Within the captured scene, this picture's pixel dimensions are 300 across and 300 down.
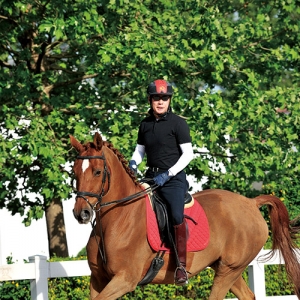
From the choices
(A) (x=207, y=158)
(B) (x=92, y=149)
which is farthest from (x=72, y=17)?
(B) (x=92, y=149)

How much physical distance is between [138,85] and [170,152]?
5888 mm

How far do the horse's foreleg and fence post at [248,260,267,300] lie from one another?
366 cm

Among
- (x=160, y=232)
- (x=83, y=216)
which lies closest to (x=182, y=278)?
(x=160, y=232)

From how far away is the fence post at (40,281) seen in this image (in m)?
9.41

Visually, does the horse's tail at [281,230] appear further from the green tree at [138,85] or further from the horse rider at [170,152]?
the green tree at [138,85]

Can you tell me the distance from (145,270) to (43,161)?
542 cm

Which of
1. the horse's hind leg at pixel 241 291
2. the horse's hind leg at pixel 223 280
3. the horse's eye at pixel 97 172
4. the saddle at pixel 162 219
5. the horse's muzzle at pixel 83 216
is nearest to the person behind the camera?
the horse's muzzle at pixel 83 216

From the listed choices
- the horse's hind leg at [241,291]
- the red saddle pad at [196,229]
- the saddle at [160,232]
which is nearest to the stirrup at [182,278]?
the saddle at [160,232]

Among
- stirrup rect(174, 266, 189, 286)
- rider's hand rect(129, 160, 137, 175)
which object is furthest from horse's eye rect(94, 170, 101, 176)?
stirrup rect(174, 266, 189, 286)

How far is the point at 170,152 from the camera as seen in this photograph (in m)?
7.74

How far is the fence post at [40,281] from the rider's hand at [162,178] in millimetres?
2725

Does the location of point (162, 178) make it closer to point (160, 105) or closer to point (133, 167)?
point (133, 167)

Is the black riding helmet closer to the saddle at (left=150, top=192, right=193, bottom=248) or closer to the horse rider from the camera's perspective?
the horse rider

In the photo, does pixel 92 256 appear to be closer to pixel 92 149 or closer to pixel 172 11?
pixel 92 149
